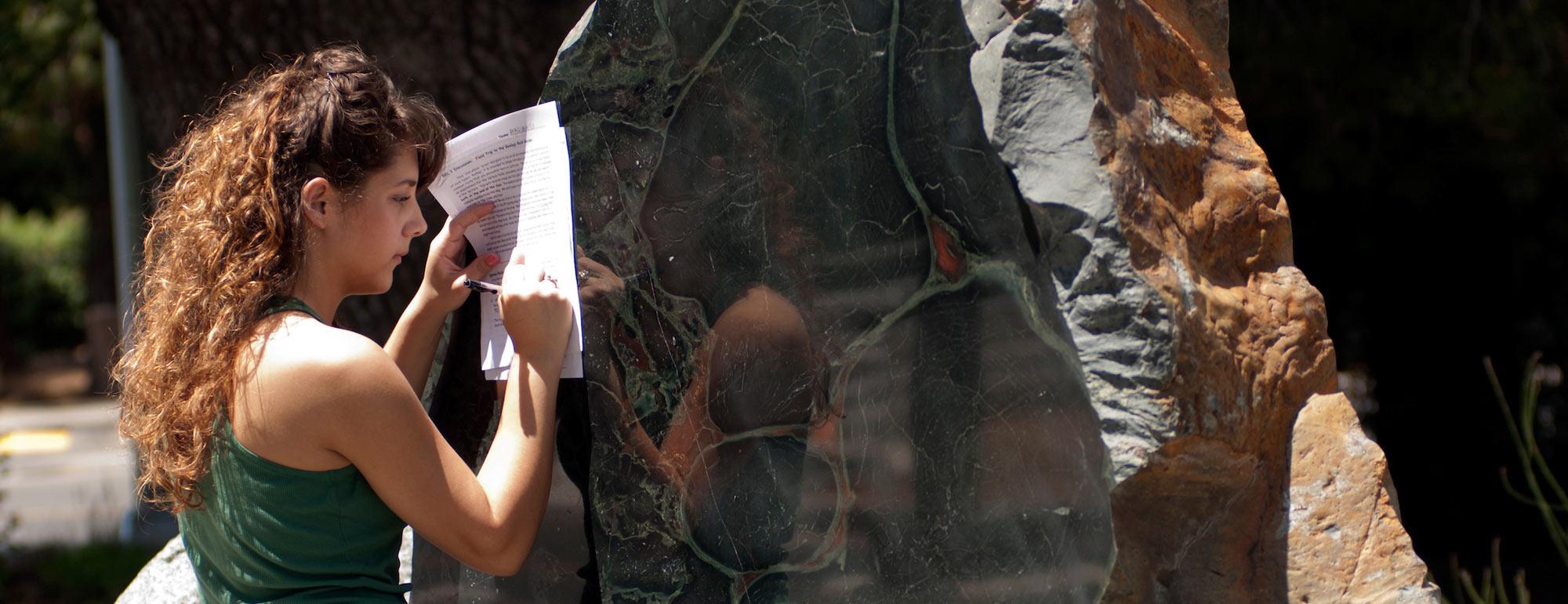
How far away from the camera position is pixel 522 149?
74.9 inches

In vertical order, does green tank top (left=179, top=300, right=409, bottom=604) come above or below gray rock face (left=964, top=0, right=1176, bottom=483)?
below

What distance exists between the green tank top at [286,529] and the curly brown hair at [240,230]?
1.7 inches

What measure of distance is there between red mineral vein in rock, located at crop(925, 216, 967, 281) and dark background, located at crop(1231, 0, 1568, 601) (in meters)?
3.05

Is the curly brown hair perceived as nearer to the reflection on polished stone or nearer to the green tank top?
the green tank top

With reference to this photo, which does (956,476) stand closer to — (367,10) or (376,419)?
(376,419)

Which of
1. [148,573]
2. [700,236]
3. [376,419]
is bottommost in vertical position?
[148,573]

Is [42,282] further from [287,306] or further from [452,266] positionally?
[287,306]

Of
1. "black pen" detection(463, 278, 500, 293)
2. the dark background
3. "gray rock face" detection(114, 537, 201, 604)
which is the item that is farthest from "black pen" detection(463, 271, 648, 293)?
the dark background

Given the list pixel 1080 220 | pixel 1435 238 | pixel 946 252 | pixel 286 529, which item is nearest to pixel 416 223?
pixel 286 529

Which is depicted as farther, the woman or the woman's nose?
the woman's nose

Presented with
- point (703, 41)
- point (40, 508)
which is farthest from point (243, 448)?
point (40, 508)

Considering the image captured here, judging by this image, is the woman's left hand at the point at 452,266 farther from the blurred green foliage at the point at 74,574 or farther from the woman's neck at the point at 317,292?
the blurred green foliage at the point at 74,574

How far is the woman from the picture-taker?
5.16ft

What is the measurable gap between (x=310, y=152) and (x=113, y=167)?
5471 millimetres
